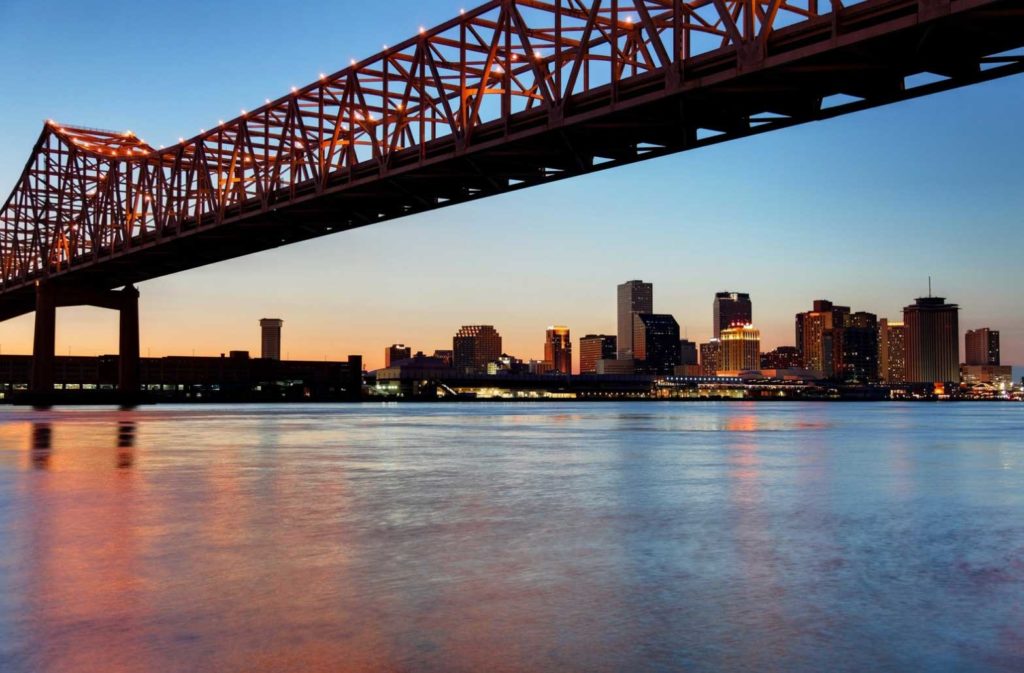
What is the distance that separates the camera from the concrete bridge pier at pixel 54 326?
346 ft

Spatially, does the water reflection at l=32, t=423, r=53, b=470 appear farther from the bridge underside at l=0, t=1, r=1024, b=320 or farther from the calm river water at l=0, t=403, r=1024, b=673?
the bridge underside at l=0, t=1, r=1024, b=320

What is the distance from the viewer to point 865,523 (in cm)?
1332

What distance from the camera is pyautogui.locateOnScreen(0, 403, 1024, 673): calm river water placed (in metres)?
6.91

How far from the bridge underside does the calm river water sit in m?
17.6

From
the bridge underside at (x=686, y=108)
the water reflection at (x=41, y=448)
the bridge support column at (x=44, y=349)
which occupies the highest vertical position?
the bridge underside at (x=686, y=108)

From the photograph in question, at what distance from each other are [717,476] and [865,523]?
7638 mm

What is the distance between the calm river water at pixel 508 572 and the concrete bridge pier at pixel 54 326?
3553 inches

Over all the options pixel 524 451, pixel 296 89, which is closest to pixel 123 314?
pixel 296 89

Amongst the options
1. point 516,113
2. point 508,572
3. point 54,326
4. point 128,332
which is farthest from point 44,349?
point 508,572

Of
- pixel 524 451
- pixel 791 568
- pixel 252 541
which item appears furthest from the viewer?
pixel 524 451

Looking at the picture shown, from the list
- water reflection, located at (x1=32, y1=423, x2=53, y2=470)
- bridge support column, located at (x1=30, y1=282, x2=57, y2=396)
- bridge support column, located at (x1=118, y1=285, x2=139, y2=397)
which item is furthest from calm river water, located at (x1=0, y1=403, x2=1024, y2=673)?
bridge support column, located at (x1=30, y1=282, x2=57, y2=396)

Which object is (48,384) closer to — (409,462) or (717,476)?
(409,462)

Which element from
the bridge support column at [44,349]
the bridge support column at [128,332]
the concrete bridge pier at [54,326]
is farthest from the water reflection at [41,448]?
the bridge support column at [44,349]

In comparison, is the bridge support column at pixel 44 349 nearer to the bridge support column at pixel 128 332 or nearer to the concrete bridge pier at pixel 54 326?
the concrete bridge pier at pixel 54 326
